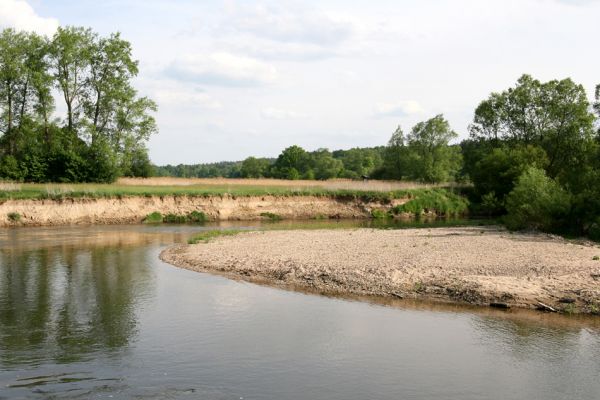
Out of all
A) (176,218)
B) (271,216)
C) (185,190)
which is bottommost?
(271,216)

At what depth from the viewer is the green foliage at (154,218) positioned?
4531cm

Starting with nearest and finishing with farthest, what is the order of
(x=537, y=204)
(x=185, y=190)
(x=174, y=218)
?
(x=537, y=204) → (x=174, y=218) → (x=185, y=190)

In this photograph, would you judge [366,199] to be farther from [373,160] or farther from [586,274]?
[373,160]

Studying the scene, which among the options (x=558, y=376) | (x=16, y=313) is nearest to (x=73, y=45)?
(x=16, y=313)

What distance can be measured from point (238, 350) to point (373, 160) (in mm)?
123714

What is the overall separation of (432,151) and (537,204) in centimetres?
5403

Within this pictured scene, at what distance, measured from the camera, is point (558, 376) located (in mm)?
11531

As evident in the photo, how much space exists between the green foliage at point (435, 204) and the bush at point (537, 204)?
21.0m

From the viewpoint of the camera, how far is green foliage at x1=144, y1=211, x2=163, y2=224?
4531 cm

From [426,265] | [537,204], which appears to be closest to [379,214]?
[537,204]

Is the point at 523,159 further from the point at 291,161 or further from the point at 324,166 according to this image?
the point at 291,161

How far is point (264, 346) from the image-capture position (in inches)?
529

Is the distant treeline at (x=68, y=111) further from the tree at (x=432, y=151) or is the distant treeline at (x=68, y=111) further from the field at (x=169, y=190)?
the tree at (x=432, y=151)

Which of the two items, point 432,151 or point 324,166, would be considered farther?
point 324,166
